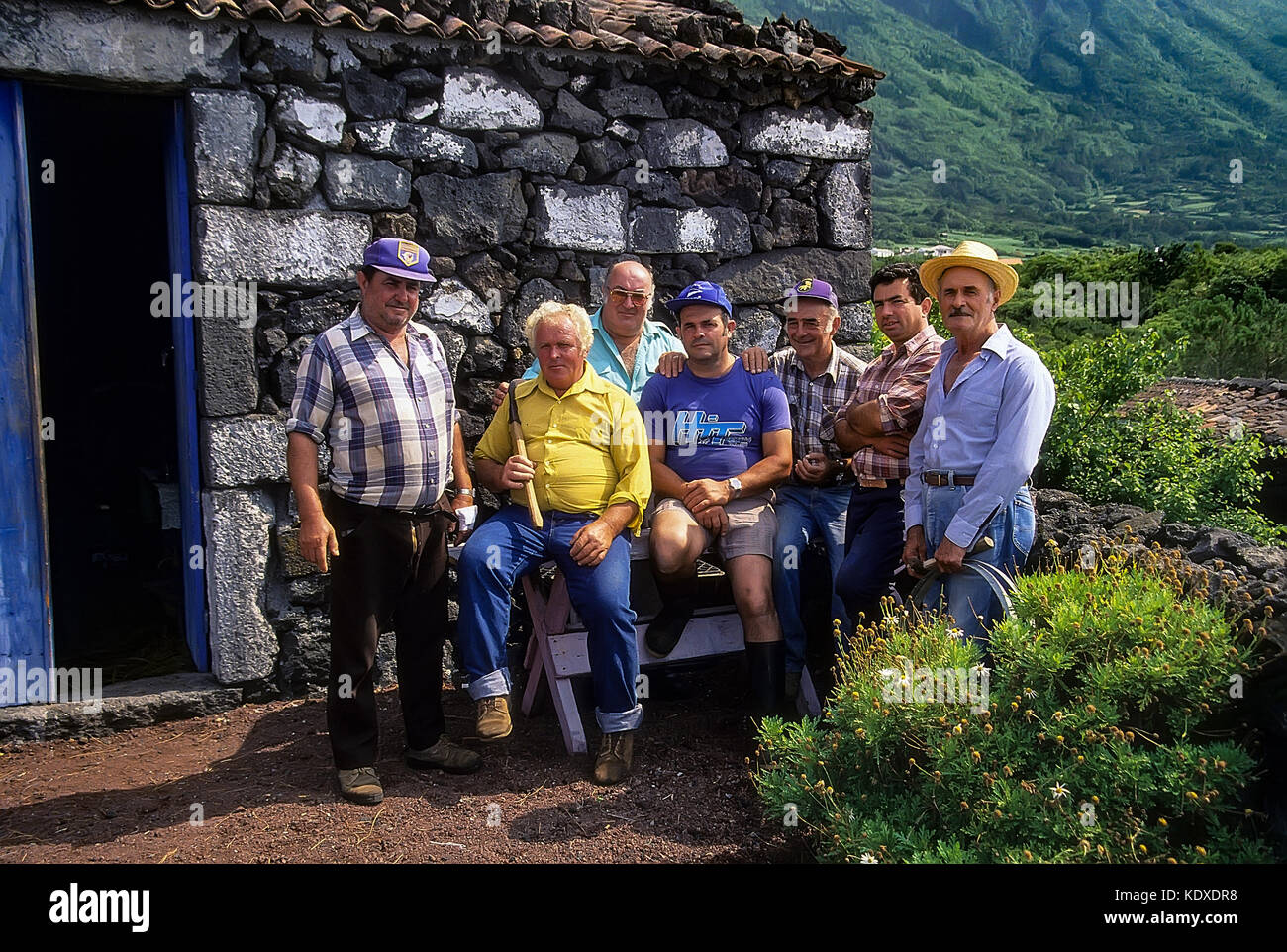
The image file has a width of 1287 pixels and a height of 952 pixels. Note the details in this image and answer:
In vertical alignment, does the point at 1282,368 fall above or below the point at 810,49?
below

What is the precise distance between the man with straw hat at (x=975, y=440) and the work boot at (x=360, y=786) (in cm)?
218

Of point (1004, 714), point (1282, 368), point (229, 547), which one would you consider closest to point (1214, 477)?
point (1004, 714)

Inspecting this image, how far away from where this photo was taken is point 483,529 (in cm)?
427

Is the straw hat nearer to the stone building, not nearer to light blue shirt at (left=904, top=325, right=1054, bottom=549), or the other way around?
light blue shirt at (left=904, top=325, right=1054, bottom=549)

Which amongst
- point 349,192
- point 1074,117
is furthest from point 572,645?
point 1074,117

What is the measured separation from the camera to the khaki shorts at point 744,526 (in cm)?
455

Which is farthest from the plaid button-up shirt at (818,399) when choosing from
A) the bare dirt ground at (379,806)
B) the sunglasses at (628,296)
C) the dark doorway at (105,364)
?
the dark doorway at (105,364)

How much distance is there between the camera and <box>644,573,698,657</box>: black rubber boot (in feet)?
15.2

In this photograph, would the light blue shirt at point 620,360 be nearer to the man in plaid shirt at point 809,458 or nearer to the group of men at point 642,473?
the group of men at point 642,473

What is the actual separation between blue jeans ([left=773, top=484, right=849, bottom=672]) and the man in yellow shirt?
0.70 meters

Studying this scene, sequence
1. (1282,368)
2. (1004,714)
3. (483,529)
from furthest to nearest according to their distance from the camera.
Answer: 1. (1282,368)
2. (483,529)
3. (1004,714)

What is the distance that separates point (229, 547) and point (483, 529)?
1340 millimetres

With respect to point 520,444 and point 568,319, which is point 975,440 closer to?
point 568,319

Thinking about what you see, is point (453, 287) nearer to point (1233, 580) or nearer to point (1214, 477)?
point (1233, 580)
